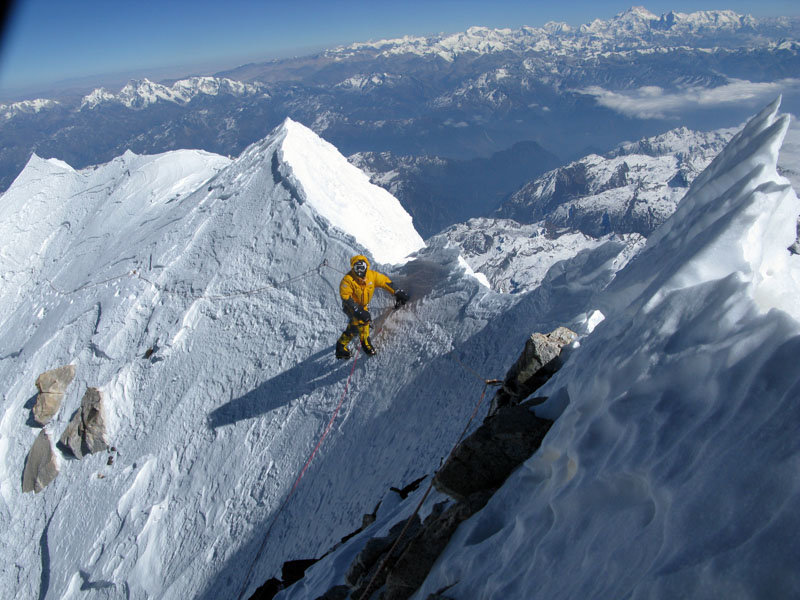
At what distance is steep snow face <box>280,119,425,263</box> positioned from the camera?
14219 mm

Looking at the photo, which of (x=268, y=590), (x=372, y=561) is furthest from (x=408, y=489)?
(x=268, y=590)

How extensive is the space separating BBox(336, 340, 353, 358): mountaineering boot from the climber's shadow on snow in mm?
413

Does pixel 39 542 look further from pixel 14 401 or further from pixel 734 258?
pixel 734 258

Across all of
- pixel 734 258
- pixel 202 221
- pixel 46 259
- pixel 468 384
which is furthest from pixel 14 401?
pixel 734 258

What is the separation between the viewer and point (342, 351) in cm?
1084

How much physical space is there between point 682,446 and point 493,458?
2.33m

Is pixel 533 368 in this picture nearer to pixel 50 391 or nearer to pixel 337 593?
pixel 337 593

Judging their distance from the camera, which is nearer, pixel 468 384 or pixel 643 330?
pixel 643 330

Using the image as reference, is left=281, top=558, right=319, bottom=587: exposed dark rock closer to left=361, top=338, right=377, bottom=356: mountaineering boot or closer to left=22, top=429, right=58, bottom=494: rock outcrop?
left=361, top=338, right=377, bottom=356: mountaineering boot

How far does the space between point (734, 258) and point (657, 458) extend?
235cm

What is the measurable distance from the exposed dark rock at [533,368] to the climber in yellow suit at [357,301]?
4.26 m

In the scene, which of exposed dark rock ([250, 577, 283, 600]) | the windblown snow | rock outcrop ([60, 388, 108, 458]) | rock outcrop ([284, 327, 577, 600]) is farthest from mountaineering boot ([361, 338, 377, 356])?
rock outcrop ([60, 388, 108, 458])

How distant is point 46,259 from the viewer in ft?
70.8

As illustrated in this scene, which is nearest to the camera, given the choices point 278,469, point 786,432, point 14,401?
point 786,432
